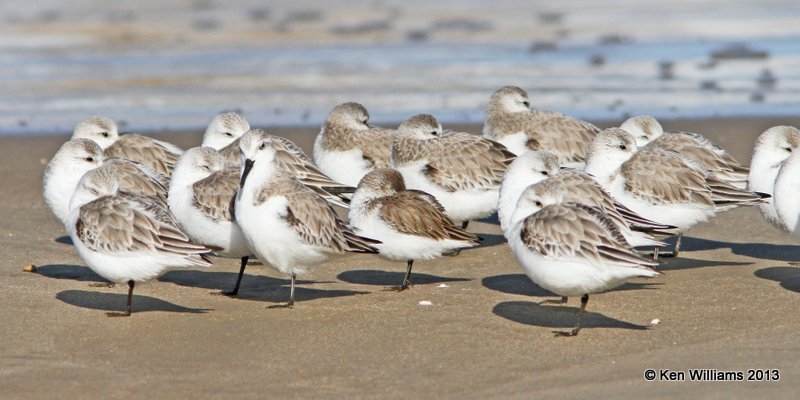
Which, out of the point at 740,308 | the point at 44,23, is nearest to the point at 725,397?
the point at 740,308

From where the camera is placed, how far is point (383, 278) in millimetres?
10484

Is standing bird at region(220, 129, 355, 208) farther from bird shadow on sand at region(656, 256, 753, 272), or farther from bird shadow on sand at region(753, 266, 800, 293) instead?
bird shadow on sand at region(753, 266, 800, 293)

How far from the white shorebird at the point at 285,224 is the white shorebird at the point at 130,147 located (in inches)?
115

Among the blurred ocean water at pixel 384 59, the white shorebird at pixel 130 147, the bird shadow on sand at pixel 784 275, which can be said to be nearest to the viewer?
the bird shadow on sand at pixel 784 275

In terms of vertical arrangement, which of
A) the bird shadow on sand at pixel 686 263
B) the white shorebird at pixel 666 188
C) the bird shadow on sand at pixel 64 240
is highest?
the white shorebird at pixel 666 188

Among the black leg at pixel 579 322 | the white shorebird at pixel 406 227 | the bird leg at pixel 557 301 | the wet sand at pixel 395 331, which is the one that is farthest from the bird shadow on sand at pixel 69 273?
the black leg at pixel 579 322

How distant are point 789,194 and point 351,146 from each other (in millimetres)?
4908

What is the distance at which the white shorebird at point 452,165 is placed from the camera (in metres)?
11.6

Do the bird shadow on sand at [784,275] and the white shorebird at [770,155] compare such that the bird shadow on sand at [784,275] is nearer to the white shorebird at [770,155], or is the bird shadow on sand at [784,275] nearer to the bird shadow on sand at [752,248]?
the bird shadow on sand at [752,248]

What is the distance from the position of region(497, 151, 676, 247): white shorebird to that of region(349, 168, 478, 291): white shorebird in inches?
18.7

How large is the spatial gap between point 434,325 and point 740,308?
2231 millimetres

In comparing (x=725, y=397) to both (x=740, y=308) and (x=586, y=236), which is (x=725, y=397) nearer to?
(x=586, y=236)

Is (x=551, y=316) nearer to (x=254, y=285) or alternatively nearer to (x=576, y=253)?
(x=576, y=253)

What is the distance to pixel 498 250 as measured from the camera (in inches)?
444
